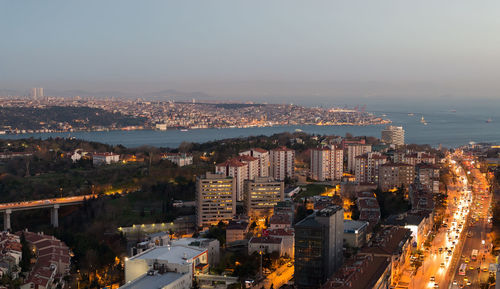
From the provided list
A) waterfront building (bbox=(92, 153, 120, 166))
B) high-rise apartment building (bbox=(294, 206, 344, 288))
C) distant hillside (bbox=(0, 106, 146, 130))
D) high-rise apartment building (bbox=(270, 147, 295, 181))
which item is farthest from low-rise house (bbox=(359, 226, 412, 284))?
distant hillside (bbox=(0, 106, 146, 130))

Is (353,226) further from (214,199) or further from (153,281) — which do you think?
(153,281)

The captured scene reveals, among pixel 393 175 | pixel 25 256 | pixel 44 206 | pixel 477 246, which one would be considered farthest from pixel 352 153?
pixel 25 256

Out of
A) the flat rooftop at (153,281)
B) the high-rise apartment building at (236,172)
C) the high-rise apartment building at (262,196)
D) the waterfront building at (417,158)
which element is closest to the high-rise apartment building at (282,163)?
the high-rise apartment building at (236,172)

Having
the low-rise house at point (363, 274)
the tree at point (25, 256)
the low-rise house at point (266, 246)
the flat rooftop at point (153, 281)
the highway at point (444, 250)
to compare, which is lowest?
the highway at point (444, 250)

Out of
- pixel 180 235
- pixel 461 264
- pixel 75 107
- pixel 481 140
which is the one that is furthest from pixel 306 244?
pixel 75 107

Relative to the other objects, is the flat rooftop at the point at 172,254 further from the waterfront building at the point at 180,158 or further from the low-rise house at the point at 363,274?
the waterfront building at the point at 180,158

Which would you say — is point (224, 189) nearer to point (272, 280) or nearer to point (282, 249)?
point (282, 249)
